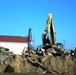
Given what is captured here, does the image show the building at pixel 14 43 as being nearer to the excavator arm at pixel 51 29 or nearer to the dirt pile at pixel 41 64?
the excavator arm at pixel 51 29

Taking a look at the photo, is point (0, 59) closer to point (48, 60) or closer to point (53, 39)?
point (48, 60)

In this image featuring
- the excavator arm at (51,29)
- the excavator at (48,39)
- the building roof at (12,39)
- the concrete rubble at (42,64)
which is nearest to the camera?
the concrete rubble at (42,64)

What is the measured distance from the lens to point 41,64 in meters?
30.1

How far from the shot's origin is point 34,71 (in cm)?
2897

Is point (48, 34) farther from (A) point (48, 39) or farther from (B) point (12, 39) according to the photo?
(B) point (12, 39)

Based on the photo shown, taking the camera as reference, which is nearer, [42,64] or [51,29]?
[42,64]

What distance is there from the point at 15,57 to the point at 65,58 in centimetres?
510

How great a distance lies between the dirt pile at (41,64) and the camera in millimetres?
29295

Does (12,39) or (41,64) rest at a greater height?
(12,39)

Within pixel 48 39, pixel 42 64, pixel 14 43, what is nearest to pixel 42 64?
pixel 42 64

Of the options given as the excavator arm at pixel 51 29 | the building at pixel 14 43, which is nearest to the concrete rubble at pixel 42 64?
the excavator arm at pixel 51 29

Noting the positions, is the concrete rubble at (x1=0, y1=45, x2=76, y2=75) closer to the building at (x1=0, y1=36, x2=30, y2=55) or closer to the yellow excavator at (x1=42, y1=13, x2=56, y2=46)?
the yellow excavator at (x1=42, y1=13, x2=56, y2=46)

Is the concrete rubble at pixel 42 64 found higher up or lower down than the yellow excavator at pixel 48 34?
lower down

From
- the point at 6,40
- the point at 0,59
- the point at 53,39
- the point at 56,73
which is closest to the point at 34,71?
the point at 56,73
